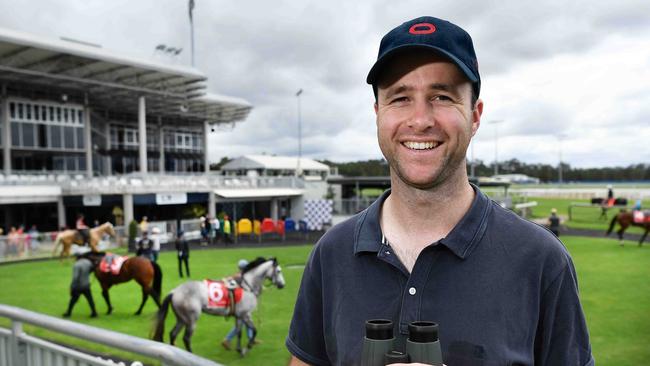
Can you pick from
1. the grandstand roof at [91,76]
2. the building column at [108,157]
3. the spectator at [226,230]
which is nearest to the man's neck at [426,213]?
the spectator at [226,230]

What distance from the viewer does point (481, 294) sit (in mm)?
1411

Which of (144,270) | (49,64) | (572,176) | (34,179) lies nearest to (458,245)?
(144,270)

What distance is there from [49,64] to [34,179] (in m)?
7.46

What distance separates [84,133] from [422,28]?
38372 millimetres

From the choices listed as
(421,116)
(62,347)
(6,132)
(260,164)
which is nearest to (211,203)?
(6,132)

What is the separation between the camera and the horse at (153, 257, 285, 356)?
7426mm

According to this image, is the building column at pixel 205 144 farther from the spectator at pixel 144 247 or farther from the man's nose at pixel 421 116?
the man's nose at pixel 421 116

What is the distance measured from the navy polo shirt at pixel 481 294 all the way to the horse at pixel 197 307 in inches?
253

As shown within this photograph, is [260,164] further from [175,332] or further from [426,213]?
[426,213]

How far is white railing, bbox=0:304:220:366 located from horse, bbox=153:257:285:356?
13.0ft

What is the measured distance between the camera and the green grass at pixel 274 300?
7727mm

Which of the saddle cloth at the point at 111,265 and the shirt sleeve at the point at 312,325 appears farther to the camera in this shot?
the saddle cloth at the point at 111,265

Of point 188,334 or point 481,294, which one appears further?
point 188,334

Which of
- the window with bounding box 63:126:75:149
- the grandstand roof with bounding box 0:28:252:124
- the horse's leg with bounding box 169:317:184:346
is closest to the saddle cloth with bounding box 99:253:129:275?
the horse's leg with bounding box 169:317:184:346
